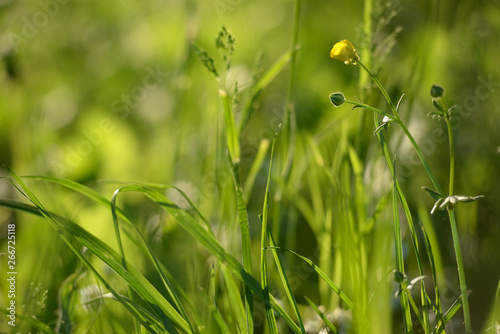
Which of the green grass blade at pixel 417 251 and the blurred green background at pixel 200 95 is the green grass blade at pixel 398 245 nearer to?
the green grass blade at pixel 417 251

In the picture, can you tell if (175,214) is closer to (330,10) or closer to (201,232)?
(201,232)

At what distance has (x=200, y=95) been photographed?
3.75ft

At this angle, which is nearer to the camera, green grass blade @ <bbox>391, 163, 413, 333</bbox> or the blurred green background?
green grass blade @ <bbox>391, 163, 413, 333</bbox>

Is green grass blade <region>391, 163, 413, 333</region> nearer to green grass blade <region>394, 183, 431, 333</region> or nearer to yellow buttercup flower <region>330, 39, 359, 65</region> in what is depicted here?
green grass blade <region>394, 183, 431, 333</region>

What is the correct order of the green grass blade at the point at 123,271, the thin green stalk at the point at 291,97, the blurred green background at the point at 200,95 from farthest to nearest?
1. the blurred green background at the point at 200,95
2. the thin green stalk at the point at 291,97
3. the green grass blade at the point at 123,271

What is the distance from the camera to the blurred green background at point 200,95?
801mm

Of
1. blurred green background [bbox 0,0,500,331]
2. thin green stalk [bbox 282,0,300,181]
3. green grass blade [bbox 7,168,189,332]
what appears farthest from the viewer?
blurred green background [bbox 0,0,500,331]

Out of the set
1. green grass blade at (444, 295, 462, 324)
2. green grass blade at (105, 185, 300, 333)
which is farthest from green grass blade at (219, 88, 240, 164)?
green grass blade at (444, 295, 462, 324)

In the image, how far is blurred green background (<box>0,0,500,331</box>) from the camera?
2.63ft

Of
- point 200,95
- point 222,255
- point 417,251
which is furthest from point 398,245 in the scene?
point 200,95

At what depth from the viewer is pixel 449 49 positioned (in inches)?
40.7

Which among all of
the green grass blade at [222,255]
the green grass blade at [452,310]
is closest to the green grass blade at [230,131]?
the green grass blade at [222,255]

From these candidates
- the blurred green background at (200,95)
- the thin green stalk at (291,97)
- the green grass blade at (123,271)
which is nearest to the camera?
the green grass blade at (123,271)

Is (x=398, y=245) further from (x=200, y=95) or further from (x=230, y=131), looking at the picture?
(x=200, y=95)
